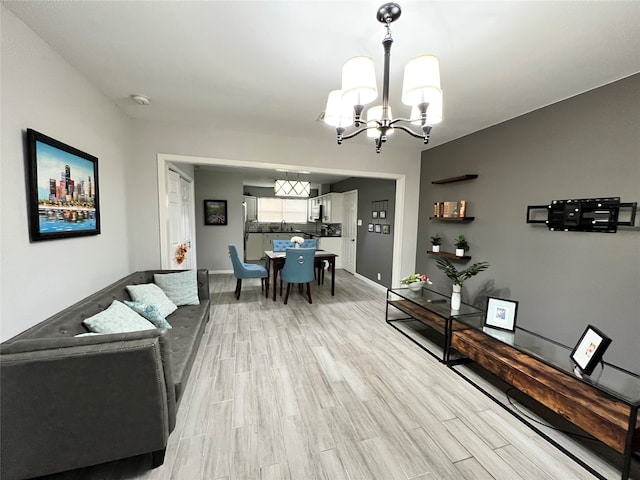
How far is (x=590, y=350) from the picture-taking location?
174cm

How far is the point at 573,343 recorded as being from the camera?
7.66 ft

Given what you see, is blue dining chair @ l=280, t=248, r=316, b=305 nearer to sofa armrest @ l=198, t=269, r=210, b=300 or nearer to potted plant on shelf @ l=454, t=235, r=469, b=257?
sofa armrest @ l=198, t=269, r=210, b=300

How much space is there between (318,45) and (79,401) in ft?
7.73

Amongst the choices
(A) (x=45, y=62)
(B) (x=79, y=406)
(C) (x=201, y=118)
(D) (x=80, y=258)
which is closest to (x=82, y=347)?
(B) (x=79, y=406)

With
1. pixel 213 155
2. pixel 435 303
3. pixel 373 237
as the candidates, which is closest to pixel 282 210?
pixel 373 237

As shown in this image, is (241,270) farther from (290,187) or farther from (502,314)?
(502,314)

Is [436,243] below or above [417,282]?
above

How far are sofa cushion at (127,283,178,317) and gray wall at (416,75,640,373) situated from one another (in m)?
3.55

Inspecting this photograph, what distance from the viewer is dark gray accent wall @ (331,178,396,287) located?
492 centimetres

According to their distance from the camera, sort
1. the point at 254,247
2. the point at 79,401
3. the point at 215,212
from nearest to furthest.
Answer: the point at 79,401, the point at 215,212, the point at 254,247

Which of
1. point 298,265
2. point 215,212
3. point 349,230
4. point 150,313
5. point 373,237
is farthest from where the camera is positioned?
point 349,230

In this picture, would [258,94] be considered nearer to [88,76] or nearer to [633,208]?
[88,76]

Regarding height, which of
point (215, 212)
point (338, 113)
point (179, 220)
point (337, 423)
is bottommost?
point (337, 423)

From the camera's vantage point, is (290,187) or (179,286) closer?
(179,286)
